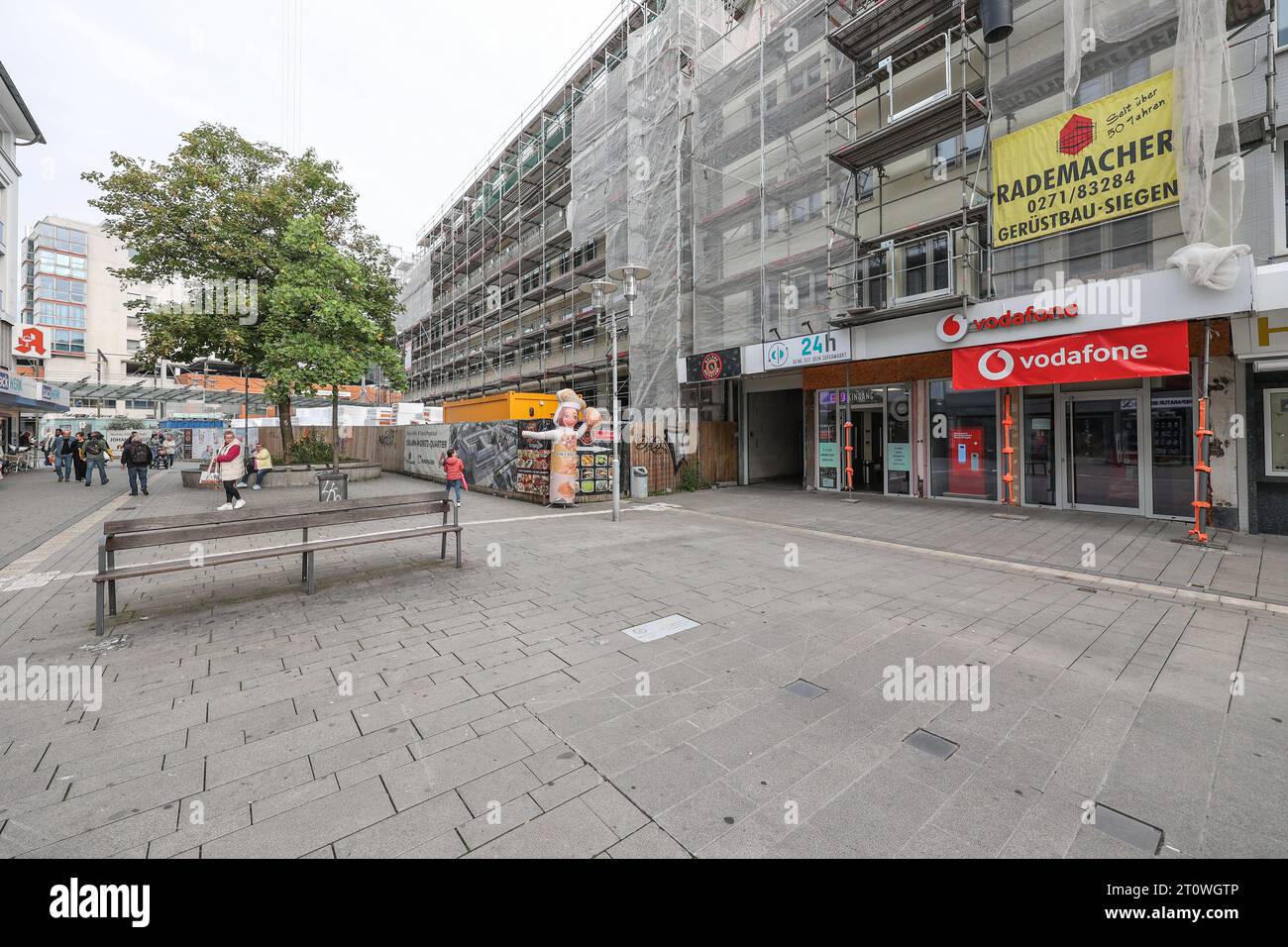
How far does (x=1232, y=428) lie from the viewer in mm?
8906

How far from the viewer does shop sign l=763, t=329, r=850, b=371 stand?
12961 mm

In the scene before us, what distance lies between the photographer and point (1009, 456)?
11.0m

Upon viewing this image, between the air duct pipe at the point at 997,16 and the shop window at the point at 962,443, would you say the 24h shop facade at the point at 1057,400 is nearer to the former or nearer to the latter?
the shop window at the point at 962,443

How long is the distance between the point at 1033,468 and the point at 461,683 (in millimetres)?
12892

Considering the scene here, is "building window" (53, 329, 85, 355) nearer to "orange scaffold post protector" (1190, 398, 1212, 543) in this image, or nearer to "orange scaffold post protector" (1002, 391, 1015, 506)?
"orange scaffold post protector" (1002, 391, 1015, 506)

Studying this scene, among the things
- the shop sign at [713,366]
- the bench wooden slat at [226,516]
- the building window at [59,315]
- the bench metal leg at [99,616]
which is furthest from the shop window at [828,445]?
the building window at [59,315]

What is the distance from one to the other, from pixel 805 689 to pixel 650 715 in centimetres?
107

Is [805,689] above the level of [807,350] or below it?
below

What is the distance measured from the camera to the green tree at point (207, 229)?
1630 centimetres

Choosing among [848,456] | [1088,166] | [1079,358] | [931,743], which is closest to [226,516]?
[931,743]

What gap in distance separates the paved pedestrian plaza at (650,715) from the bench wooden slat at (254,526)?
713mm

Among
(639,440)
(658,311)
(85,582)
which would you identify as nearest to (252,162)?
(658,311)

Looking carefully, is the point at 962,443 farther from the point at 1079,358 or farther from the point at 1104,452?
the point at 1079,358

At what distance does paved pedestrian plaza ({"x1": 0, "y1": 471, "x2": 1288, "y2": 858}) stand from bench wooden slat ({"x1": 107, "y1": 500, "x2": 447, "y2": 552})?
713mm
